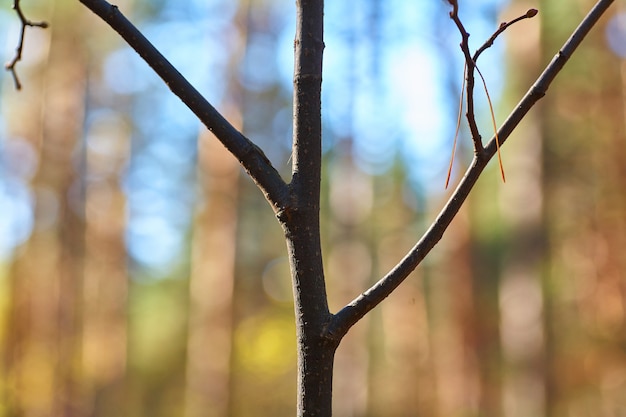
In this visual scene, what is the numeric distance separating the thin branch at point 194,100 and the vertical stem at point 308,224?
0.02 metres

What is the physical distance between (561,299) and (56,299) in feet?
23.4

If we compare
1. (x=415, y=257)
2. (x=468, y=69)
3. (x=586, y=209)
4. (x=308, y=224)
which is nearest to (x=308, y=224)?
(x=308, y=224)

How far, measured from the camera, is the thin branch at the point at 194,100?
0.69 m

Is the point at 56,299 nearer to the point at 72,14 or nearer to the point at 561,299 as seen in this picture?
the point at 72,14

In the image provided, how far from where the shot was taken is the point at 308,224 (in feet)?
2.29

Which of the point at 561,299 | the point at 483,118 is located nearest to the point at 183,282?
the point at 483,118

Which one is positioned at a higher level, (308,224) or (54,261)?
(54,261)

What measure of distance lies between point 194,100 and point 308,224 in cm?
17

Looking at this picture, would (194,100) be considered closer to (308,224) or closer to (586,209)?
(308,224)

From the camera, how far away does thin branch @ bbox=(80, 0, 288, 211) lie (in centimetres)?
69

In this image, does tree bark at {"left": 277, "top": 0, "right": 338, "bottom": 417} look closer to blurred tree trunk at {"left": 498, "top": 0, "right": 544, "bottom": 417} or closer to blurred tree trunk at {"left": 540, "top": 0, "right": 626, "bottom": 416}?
blurred tree trunk at {"left": 498, "top": 0, "right": 544, "bottom": 417}

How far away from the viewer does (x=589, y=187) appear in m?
8.91

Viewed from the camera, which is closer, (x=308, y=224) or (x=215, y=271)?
(x=308, y=224)

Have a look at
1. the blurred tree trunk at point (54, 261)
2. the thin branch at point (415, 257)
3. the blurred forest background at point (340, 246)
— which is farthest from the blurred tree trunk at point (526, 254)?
the thin branch at point (415, 257)
